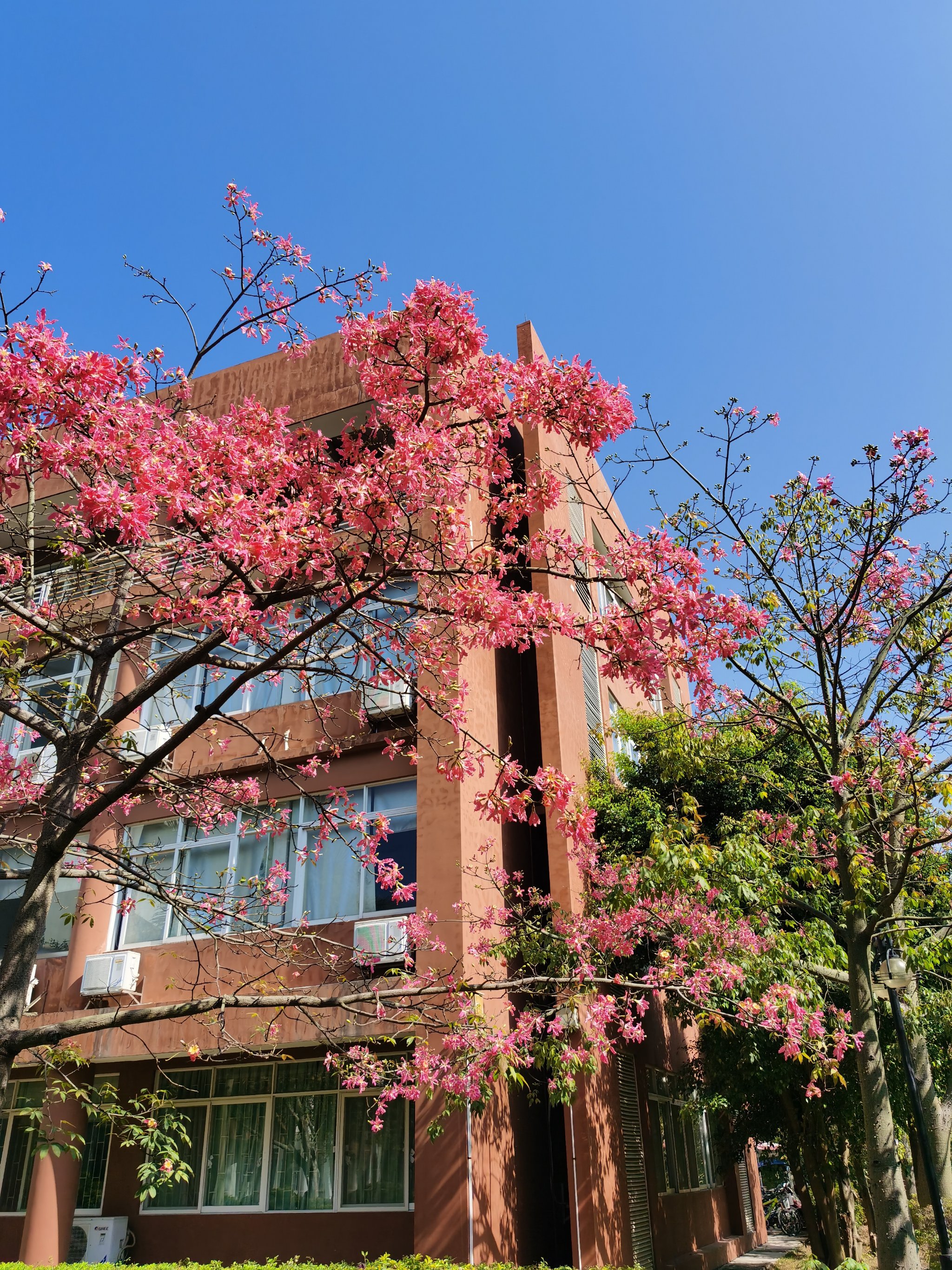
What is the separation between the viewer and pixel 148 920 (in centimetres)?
1298

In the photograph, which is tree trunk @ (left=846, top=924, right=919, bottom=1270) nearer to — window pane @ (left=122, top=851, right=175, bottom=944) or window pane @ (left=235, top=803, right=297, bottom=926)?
window pane @ (left=235, top=803, right=297, bottom=926)

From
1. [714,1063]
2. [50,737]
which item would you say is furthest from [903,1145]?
[50,737]

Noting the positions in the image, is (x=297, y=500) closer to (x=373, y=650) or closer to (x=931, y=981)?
(x=373, y=650)

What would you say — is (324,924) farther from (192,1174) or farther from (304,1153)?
(192,1174)

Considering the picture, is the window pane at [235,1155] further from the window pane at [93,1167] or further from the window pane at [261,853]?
the window pane at [261,853]

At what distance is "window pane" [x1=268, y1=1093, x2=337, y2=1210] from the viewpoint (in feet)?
36.9

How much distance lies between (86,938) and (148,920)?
794 millimetres

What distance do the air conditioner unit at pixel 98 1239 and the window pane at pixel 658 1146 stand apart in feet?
24.0

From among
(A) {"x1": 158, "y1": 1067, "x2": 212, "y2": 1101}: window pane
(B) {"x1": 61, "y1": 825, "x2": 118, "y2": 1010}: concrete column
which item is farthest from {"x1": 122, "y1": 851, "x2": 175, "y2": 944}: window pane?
(A) {"x1": 158, "y1": 1067, "x2": 212, "y2": 1101}: window pane

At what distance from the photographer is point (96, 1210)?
486 inches

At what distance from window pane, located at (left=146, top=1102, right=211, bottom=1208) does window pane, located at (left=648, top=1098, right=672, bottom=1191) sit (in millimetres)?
6466

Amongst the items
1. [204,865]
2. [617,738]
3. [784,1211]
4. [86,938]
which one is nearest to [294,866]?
[204,865]

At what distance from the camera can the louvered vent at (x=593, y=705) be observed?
15.3 m

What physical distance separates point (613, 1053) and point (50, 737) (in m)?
8.35
